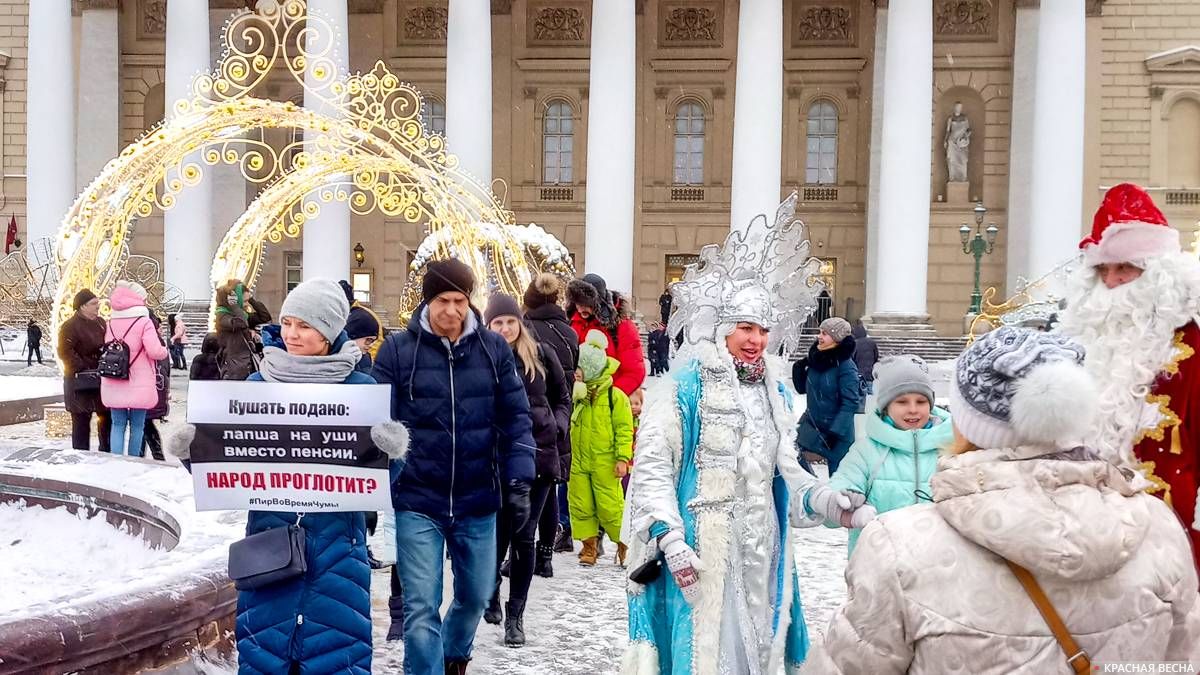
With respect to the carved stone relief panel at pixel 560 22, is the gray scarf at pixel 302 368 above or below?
below

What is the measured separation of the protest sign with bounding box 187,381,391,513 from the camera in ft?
13.3

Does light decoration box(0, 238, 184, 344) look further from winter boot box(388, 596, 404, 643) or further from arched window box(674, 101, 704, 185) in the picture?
winter boot box(388, 596, 404, 643)

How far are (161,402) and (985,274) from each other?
25.4m

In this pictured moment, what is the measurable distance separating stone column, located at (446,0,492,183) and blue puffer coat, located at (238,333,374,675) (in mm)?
23137

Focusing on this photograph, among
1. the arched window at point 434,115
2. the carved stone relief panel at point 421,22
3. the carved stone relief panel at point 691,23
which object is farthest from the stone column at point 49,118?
the carved stone relief panel at point 691,23

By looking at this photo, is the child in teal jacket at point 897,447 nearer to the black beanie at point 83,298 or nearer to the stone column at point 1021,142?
the black beanie at point 83,298

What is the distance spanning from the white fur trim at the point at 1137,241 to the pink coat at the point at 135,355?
9.04 meters

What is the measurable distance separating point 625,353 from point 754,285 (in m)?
4.86

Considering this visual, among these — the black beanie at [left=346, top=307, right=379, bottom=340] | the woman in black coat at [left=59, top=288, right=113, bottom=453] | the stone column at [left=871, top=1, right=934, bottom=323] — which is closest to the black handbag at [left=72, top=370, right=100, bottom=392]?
the woman in black coat at [left=59, top=288, right=113, bottom=453]

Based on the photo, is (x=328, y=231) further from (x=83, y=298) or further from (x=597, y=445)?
(x=597, y=445)

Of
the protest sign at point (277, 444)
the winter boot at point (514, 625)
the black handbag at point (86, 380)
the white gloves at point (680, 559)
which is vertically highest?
the protest sign at point (277, 444)

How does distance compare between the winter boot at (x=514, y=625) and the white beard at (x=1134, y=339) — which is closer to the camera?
the white beard at (x=1134, y=339)

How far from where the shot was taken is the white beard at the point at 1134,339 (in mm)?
4484

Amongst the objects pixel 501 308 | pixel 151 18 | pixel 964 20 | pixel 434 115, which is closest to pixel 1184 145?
pixel 964 20
